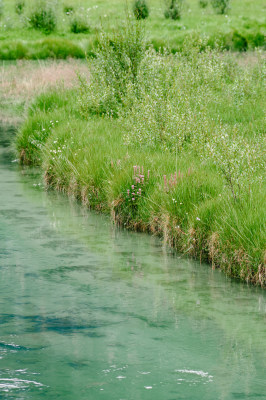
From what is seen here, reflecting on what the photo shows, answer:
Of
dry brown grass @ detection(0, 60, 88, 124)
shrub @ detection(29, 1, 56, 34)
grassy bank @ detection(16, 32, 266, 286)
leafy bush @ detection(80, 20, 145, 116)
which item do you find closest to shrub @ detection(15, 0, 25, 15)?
shrub @ detection(29, 1, 56, 34)

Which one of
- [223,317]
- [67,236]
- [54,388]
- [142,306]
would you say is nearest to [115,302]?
[142,306]

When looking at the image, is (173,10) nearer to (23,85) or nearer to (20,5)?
(20,5)

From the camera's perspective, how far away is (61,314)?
673 cm

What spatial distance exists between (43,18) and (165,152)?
30803mm

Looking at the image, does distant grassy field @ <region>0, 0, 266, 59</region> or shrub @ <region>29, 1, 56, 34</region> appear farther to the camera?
shrub @ <region>29, 1, 56, 34</region>

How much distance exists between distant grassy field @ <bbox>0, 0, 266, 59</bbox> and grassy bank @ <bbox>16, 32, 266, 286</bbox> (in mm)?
16014

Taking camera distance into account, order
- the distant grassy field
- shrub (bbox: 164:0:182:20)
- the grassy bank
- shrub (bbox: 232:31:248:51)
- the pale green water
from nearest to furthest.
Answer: the pale green water < the grassy bank < the distant grassy field < shrub (bbox: 232:31:248:51) < shrub (bbox: 164:0:182:20)

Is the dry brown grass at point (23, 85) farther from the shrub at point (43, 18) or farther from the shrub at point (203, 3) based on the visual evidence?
the shrub at point (203, 3)

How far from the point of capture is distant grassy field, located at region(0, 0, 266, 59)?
34281 millimetres

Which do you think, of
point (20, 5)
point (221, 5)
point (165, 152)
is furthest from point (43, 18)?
point (165, 152)

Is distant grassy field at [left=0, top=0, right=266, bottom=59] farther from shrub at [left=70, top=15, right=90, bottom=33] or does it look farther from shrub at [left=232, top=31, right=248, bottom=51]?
shrub at [left=70, top=15, right=90, bottom=33]

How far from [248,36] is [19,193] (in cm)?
2739

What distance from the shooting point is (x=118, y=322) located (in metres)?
6.56

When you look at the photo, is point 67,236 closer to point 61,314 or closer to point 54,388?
point 61,314
